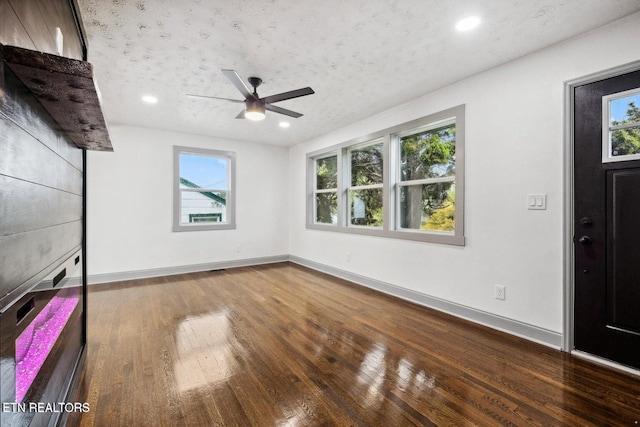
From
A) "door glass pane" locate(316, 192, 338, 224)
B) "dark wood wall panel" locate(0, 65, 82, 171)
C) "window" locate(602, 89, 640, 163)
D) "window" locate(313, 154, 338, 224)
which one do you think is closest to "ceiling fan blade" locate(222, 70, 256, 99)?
"dark wood wall panel" locate(0, 65, 82, 171)

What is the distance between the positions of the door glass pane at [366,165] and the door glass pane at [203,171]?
2.63 meters

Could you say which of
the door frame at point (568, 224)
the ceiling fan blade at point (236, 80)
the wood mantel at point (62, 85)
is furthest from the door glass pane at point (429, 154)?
the wood mantel at point (62, 85)

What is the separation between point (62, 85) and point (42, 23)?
0.37 meters

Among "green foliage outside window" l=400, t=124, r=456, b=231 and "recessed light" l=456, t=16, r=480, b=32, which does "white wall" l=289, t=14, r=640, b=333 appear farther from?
"recessed light" l=456, t=16, r=480, b=32

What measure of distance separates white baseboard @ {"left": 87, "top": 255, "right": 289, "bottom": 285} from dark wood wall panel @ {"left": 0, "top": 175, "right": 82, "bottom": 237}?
12.0 ft

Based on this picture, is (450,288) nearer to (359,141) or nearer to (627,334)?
(627,334)

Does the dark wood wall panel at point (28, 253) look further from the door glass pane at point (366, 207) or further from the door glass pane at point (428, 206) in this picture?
the door glass pane at point (366, 207)

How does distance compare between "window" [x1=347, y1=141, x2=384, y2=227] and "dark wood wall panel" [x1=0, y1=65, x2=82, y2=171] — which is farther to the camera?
"window" [x1=347, y1=141, x2=384, y2=227]

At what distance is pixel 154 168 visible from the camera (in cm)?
504

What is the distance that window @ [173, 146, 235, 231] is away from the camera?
17.4ft

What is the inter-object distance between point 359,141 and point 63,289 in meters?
3.93

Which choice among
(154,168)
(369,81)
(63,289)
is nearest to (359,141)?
(369,81)

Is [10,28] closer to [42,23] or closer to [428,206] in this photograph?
[42,23]

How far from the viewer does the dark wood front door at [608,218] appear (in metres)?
2.10
